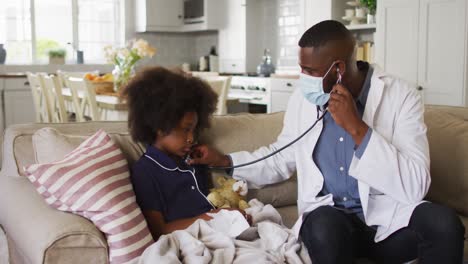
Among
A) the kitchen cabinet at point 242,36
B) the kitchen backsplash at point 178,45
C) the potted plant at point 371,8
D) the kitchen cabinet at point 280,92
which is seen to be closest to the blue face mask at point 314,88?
the potted plant at point 371,8

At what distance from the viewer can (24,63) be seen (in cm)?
654

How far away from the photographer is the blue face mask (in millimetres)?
1671

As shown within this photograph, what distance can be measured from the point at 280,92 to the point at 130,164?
3.86 metres

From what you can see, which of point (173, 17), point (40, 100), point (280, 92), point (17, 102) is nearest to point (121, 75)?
point (40, 100)

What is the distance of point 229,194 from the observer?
6.28ft

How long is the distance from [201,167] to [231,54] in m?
4.93

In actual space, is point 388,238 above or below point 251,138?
below

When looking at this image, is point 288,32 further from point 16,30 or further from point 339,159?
point 339,159

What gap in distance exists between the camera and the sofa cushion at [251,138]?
83.0 inches

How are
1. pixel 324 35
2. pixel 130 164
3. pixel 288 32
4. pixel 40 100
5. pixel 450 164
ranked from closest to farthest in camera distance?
pixel 324 35, pixel 130 164, pixel 450 164, pixel 40 100, pixel 288 32

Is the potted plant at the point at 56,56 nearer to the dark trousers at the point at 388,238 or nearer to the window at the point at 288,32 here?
the window at the point at 288,32

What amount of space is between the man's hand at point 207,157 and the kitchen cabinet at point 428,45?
2.80m

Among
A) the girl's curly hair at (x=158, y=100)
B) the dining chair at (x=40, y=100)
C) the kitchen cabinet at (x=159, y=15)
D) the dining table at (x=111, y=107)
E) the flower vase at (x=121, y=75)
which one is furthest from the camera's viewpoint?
the kitchen cabinet at (x=159, y=15)

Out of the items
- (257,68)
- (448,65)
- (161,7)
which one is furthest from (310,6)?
(161,7)
